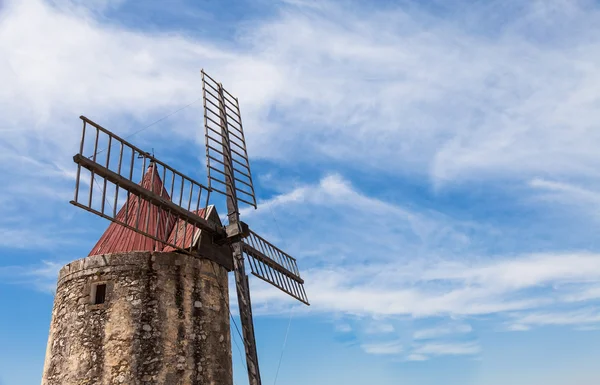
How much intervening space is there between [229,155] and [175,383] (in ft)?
15.4

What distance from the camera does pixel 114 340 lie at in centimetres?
770

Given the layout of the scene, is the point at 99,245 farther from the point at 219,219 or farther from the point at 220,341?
the point at 220,341

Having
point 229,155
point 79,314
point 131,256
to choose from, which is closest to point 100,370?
point 79,314

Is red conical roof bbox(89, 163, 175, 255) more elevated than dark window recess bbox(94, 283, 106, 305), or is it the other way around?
red conical roof bbox(89, 163, 175, 255)

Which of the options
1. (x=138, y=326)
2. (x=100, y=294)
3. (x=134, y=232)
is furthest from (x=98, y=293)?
(x=134, y=232)

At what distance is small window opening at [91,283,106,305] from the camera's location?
26.4ft

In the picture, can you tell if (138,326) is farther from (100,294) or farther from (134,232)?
(134,232)

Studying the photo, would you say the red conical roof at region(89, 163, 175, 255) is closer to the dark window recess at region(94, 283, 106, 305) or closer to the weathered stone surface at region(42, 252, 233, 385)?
the weathered stone surface at region(42, 252, 233, 385)

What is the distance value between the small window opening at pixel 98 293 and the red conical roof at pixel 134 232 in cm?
93

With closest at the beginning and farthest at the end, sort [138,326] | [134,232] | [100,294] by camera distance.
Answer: [138,326]
[100,294]
[134,232]

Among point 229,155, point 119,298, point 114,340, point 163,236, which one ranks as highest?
point 229,155

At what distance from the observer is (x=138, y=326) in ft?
25.5

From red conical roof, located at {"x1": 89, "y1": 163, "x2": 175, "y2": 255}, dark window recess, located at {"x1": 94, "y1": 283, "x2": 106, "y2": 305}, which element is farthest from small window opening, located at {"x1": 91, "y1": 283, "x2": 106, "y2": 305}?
red conical roof, located at {"x1": 89, "y1": 163, "x2": 175, "y2": 255}

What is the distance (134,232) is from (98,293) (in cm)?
145
